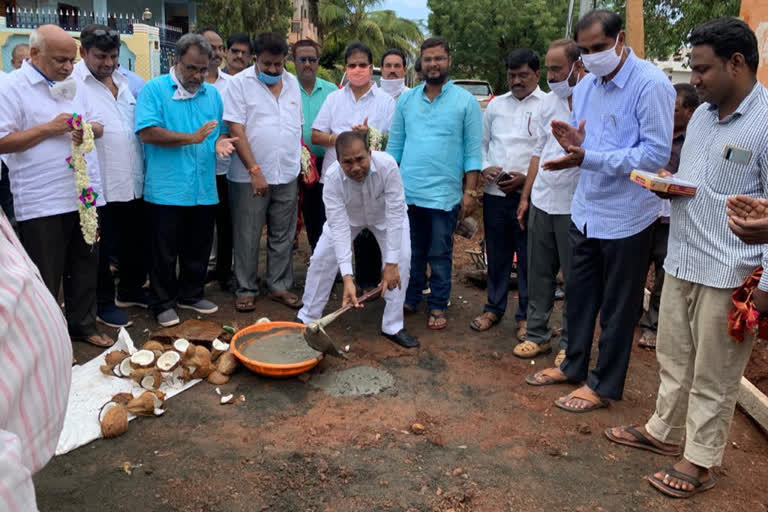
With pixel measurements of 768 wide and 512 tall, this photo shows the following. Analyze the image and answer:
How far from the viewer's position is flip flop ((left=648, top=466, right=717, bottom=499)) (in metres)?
2.89

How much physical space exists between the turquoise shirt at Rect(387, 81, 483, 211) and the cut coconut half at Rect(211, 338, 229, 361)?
179 centimetres

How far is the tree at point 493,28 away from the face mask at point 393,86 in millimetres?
21861

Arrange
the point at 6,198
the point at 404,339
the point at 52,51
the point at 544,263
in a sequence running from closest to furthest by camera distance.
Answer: the point at 52,51 < the point at 544,263 < the point at 404,339 < the point at 6,198

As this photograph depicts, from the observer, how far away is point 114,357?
3.92 m

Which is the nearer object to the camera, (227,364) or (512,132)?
(227,364)

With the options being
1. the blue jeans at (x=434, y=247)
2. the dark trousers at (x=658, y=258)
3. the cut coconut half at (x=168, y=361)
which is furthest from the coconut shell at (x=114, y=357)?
the dark trousers at (x=658, y=258)

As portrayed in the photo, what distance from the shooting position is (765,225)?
90.4 inches

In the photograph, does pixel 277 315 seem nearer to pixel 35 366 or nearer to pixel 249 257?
pixel 249 257

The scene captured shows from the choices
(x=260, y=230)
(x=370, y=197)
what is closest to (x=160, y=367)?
(x=260, y=230)

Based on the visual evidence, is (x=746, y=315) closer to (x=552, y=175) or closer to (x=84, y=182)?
(x=552, y=175)

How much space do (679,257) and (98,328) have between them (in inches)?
157

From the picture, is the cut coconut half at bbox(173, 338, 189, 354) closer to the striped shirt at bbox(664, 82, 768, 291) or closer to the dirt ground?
the dirt ground

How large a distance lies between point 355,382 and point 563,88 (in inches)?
94.6

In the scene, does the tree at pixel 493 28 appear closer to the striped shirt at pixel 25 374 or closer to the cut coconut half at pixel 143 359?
the cut coconut half at pixel 143 359
